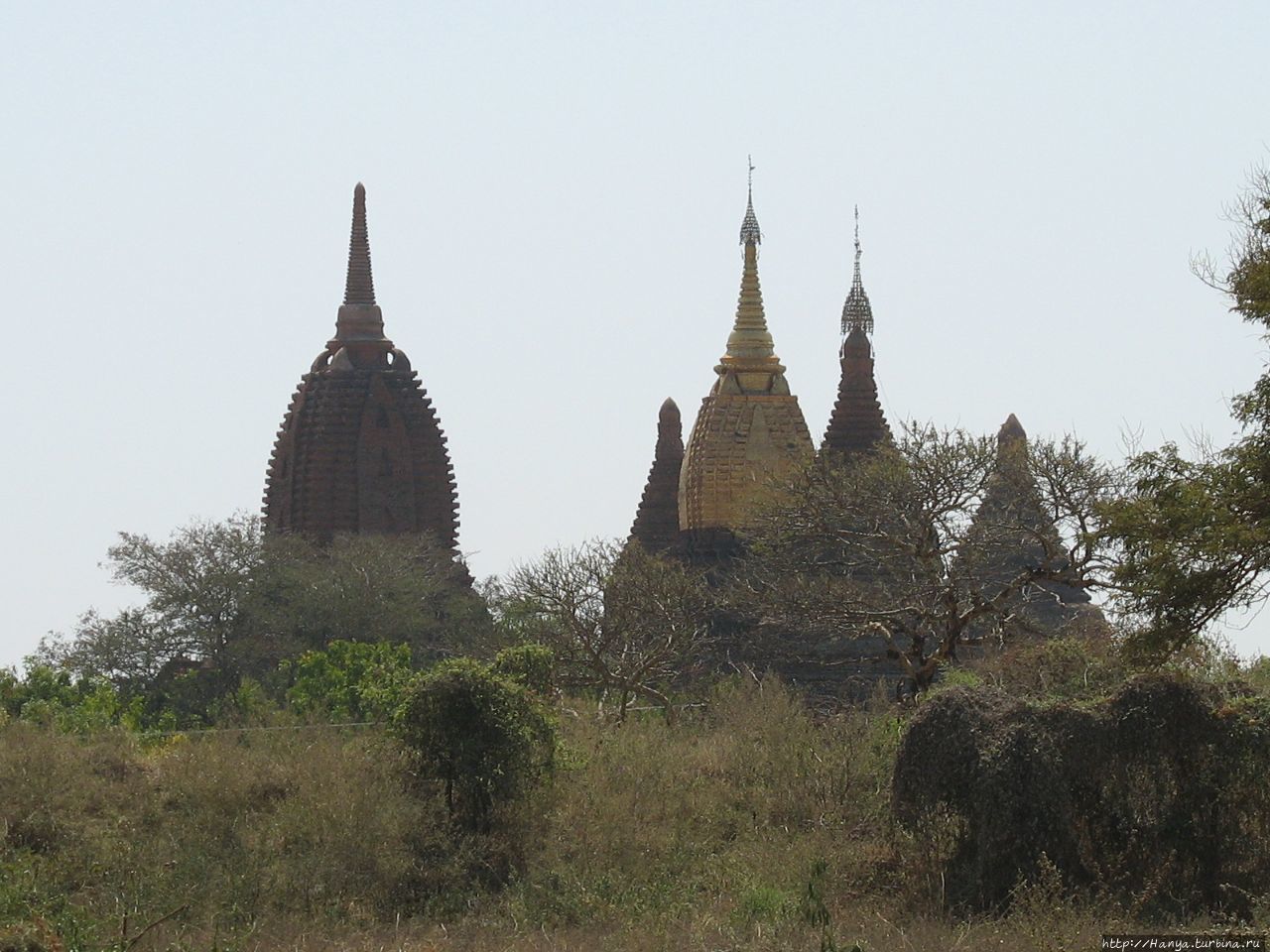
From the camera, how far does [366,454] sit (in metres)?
58.4

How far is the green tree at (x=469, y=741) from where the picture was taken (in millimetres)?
24266

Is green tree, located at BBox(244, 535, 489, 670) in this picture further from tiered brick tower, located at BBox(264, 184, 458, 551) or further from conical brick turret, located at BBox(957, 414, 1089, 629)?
conical brick turret, located at BBox(957, 414, 1089, 629)

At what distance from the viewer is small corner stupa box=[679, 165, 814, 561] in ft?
A: 176

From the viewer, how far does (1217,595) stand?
2227 cm

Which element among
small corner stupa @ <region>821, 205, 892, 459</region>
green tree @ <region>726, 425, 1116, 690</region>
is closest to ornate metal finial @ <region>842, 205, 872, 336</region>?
small corner stupa @ <region>821, 205, 892, 459</region>

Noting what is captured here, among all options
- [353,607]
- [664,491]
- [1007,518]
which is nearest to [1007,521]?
[1007,518]

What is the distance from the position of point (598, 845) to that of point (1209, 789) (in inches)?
206

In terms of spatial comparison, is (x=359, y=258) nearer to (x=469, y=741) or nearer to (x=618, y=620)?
(x=618, y=620)

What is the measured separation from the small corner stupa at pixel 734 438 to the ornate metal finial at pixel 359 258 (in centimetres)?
936

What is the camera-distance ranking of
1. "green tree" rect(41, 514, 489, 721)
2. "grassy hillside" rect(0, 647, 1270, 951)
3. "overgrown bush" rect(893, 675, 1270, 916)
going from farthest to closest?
"green tree" rect(41, 514, 489, 721) → "overgrown bush" rect(893, 675, 1270, 916) → "grassy hillside" rect(0, 647, 1270, 951)

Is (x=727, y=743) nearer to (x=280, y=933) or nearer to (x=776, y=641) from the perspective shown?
(x=280, y=933)

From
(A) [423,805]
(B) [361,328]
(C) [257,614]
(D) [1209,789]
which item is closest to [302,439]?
(B) [361,328]

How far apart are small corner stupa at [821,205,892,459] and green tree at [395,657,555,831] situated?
2943 cm

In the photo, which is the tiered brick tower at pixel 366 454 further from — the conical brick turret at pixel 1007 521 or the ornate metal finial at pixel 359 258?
the conical brick turret at pixel 1007 521
